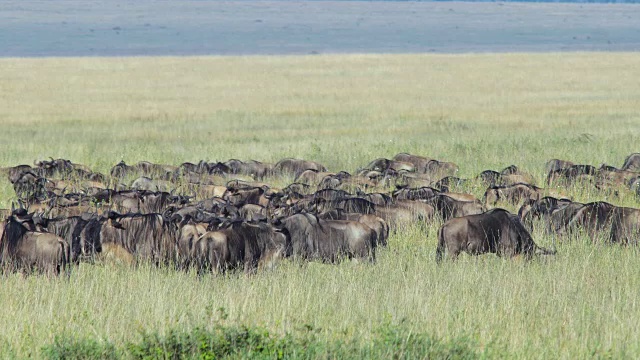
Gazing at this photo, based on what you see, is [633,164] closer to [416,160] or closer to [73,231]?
[416,160]

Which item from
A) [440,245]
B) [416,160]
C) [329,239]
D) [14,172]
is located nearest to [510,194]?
[440,245]

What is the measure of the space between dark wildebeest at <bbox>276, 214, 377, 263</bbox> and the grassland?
0.82 ft

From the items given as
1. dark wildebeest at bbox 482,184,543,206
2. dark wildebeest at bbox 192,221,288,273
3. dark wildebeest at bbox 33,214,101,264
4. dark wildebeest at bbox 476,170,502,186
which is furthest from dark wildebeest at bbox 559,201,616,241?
dark wildebeest at bbox 33,214,101,264

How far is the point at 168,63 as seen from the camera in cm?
7681

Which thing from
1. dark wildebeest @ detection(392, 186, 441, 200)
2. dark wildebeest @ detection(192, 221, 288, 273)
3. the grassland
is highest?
dark wildebeest @ detection(192, 221, 288, 273)

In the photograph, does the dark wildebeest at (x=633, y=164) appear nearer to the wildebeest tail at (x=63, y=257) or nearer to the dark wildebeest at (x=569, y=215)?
the dark wildebeest at (x=569, y=215)

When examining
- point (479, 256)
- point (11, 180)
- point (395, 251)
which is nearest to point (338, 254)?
point (395, 251)

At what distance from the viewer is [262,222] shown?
10.9m

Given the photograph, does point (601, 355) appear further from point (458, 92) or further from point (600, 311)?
point (458, 92)

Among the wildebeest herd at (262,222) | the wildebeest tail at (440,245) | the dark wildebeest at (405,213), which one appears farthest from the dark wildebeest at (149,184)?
the wildebeest tail at (440,245)

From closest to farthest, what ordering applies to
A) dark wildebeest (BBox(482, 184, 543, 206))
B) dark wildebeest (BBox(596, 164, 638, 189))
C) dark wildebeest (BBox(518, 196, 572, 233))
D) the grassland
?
the grassland
dark wildebeest (BBox(518, 196, 572, 233))
dark wildebeest (BBox(482, 184, 543, 206))
dark wildebeest (BBox(596, 164, 638, 189))

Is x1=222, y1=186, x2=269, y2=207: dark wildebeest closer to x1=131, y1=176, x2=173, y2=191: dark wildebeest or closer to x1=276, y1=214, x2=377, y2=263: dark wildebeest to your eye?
x1=131, y1=176, x2=173, y2=191: dark wildebeest

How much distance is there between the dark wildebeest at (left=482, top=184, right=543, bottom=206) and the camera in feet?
48.8

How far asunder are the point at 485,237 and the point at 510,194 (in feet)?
13.1
